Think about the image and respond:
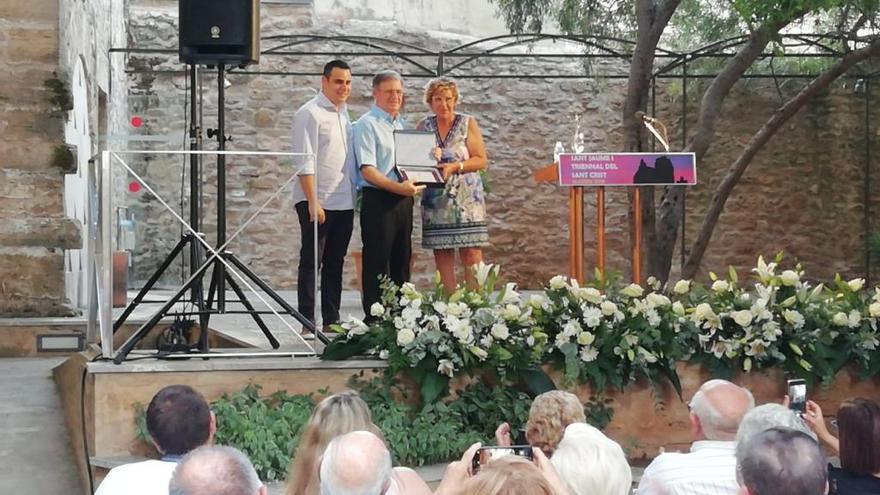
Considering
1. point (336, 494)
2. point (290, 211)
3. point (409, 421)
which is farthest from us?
point (290, 211)

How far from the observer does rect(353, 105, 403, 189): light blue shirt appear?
20.9 ft

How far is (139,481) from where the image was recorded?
306 cm

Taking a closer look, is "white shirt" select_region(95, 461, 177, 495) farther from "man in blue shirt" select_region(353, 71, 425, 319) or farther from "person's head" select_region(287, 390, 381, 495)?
"man in blue shirt" select_region(353, 71, 425, 319)

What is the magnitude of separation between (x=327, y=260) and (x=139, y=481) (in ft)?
11.6

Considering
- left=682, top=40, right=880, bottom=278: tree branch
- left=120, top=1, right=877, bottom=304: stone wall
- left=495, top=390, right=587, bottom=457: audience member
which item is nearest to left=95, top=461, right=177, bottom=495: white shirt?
left=495, top=390, right=587, bottom=457: audience member

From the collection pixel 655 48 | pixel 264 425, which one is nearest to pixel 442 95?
pixel 264 425

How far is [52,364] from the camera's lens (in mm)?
8031

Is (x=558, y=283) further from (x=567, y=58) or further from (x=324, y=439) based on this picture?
(x=567, y=58)

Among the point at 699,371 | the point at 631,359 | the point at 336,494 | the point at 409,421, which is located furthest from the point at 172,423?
the point at 699,371

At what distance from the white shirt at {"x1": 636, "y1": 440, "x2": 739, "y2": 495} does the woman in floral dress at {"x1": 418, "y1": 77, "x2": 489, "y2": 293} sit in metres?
3.20

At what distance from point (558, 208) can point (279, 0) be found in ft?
13.2

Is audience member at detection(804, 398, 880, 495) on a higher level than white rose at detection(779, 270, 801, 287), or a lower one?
lower

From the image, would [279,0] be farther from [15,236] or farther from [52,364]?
[52,364]

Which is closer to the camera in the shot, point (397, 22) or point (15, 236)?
point (15, 236)
